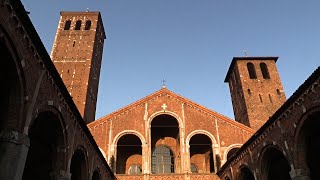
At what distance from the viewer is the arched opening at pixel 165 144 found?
78.6ft

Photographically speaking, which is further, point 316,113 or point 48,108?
point 316,113

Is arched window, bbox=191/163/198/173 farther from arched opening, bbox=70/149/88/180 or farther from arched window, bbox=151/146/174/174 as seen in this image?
arched opening, bbox=70/149/88/180

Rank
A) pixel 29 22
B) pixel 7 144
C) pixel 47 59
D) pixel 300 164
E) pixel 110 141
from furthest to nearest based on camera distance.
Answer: pixel 110 141 < pixel 300 164 < pixel 47 59 < pixel 29 22 < pixel 7 144

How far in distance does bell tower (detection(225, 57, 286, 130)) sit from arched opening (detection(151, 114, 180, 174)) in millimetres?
8324

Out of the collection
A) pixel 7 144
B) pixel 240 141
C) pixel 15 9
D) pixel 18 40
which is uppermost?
pixel 240 141

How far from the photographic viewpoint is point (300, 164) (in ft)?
41.1

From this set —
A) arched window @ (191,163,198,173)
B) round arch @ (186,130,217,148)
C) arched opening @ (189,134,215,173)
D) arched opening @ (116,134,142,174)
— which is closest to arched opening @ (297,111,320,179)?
round arch @ (186,130,217,148)

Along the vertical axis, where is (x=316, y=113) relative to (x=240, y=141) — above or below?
below

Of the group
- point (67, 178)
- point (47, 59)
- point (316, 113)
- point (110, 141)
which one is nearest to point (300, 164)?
point (316, 113)

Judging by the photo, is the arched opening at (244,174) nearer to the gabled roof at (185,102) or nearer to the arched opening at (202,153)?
the arched opening at (202,153)

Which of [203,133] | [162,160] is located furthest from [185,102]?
[162,160]

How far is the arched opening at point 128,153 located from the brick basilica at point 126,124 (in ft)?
0.27

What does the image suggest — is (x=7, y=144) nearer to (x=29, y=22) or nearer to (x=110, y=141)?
(x=29, y=22)

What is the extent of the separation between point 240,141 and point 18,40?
19169 mm
